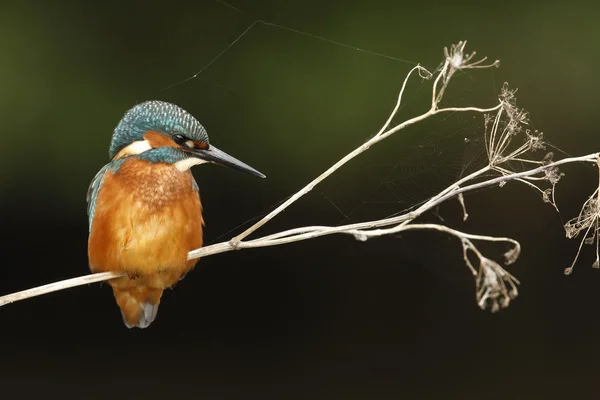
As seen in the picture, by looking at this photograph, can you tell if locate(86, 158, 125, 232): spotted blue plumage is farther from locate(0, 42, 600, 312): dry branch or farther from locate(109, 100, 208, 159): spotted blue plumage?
locate(0, 42, 600, 312): dry branch

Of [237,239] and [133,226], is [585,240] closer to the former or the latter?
[237,239]

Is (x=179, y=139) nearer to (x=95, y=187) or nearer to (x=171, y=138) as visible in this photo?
(x=171, y=138)

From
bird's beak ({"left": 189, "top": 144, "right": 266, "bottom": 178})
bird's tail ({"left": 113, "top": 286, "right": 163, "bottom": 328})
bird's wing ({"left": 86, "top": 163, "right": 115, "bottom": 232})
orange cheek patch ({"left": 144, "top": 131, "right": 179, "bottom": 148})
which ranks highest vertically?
orange cheek patch ({"left": 144, "top": 131, "right": 179, "bottom": 148})

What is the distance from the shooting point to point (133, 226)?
1173 mm

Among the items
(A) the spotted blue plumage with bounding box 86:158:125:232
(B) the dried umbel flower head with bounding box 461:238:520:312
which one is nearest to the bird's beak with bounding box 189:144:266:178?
(A) the spotted blue plumage with bounding box 86:158:125:232

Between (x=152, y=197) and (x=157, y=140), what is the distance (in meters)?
0.10

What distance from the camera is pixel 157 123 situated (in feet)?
3.58

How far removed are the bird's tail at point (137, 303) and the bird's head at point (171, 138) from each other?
312 millimetres

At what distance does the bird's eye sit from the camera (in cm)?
105

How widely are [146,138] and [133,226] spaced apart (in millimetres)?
145

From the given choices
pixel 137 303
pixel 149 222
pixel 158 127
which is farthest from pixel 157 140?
pixel 137 303

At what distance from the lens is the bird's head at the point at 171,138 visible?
1.04m

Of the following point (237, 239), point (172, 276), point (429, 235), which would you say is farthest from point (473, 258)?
A: point (237, 239)

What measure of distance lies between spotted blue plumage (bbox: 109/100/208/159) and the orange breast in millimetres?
42
